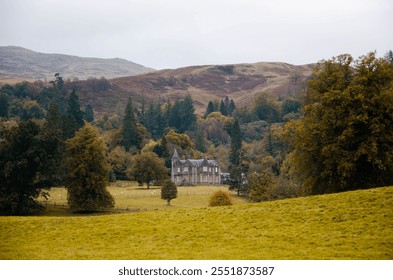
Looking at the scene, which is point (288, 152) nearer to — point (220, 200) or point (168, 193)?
point (220, 200)

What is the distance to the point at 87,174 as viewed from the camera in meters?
71.0

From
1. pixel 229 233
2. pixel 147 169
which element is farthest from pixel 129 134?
pixel 229 233

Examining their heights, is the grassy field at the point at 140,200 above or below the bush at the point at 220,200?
below

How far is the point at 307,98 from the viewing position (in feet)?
150

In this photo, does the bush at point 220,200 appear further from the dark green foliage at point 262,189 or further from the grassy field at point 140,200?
the grassy field at point 140,200

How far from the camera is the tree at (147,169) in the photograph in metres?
106

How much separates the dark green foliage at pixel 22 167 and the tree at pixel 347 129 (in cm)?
3694

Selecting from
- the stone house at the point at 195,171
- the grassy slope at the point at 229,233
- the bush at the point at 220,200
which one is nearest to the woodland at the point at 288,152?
the stone house at the point at 195,171

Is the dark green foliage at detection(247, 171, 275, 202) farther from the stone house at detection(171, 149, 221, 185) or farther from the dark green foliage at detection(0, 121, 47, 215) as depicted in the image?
the stone house at detection(171, 149, 221, 185)

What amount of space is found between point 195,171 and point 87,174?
209ft

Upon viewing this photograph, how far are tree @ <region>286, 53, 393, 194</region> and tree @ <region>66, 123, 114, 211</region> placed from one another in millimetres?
34894

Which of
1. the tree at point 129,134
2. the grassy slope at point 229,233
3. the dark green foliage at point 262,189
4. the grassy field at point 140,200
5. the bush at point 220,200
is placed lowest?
the grassy field at point 140,200

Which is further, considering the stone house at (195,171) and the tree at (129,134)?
the tree at (129,134)
